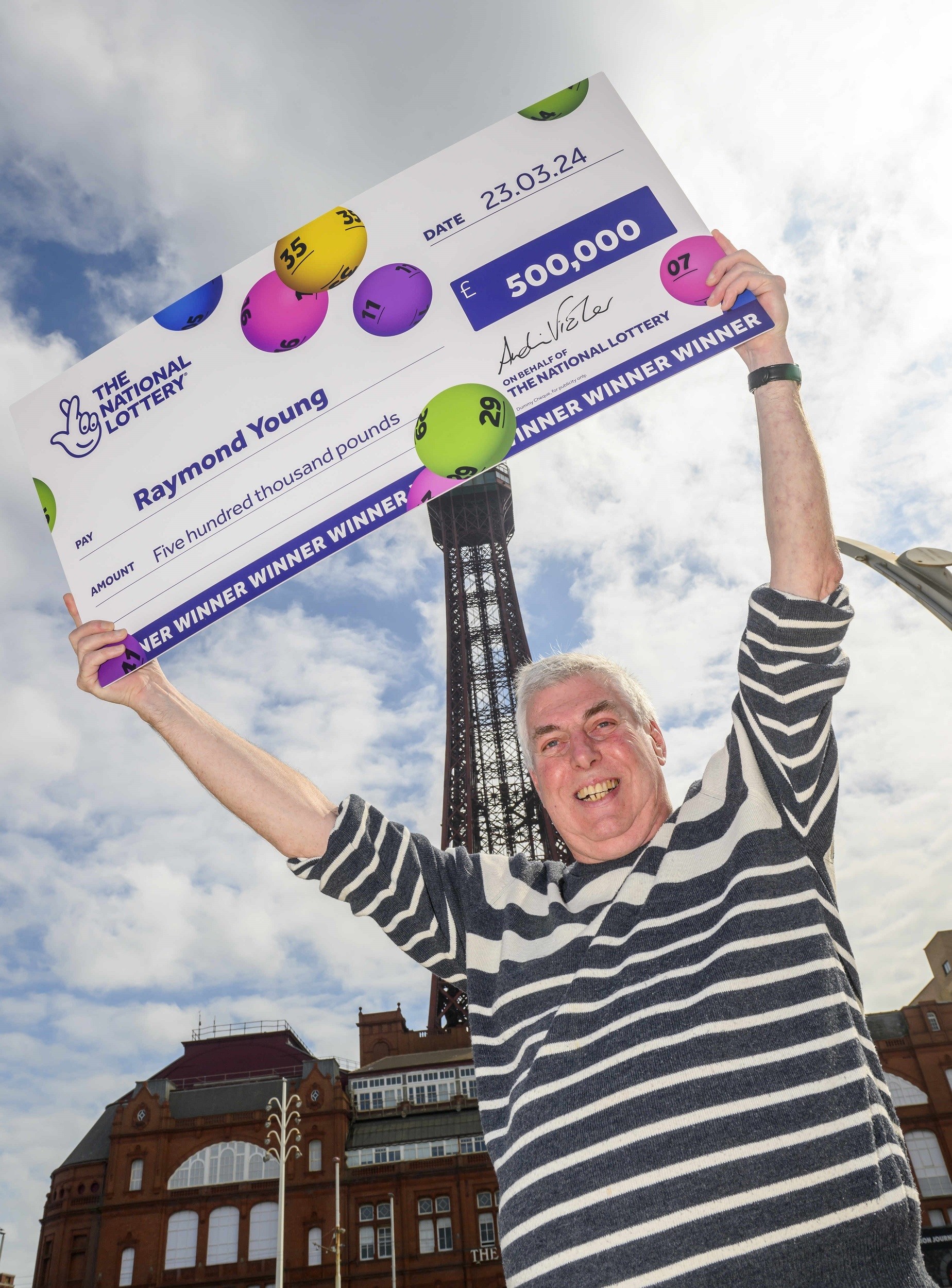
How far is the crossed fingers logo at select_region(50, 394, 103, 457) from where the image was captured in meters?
3.42

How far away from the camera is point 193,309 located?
11.3 ft

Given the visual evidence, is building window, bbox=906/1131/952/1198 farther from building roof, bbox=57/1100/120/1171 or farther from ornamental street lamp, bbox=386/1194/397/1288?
building roof, bbox=57/1100/120/1171

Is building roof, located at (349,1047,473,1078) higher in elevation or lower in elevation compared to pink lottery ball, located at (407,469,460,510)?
higher

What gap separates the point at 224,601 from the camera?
3186 millimetres

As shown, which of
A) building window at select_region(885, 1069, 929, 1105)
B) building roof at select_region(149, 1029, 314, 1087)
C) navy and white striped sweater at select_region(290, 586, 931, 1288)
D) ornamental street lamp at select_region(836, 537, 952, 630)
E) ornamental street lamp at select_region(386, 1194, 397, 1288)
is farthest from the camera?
building roof at select_region(149, 1029, 314, 1087)

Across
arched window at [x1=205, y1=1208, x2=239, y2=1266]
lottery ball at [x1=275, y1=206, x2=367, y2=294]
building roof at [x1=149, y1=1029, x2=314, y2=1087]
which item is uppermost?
building roof at [x1=149, y1=1029, x2=314, y2=1087]

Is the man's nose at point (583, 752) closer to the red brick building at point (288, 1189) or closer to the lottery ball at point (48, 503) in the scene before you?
the lottery ball at point (48, 503)

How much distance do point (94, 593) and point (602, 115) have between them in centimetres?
245

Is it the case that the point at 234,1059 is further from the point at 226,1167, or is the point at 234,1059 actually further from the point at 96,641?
the point at 96,641

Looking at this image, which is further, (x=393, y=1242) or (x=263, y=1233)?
(x=263, y=1233)

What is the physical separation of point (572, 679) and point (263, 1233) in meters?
41.1

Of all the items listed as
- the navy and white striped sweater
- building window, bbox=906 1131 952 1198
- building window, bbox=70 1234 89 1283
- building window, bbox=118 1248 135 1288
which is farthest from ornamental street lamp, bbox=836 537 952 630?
building window, bbox=70 1234 89 1283

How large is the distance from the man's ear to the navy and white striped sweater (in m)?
0.44
